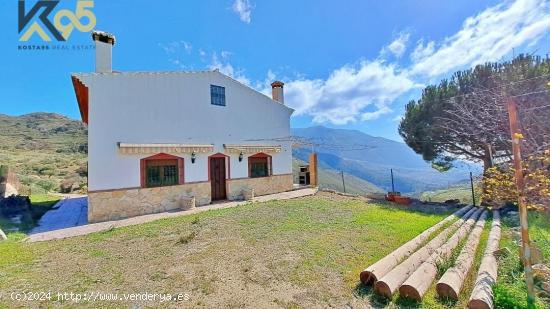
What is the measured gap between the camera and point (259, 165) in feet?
58.1

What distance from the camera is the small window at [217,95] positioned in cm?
1516

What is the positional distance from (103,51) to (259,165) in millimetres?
11089

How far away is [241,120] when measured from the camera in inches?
651

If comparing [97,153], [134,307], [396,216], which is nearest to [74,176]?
[97,153]

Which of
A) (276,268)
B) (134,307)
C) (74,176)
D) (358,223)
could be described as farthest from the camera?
(74,176)

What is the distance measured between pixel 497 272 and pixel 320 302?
12.7ft

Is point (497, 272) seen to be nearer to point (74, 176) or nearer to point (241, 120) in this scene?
point (241, 120)

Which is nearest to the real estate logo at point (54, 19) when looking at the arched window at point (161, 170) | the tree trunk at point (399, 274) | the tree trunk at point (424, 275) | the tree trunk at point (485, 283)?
the arched window at point (161, 170)

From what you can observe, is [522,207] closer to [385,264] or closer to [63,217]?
[385,264]

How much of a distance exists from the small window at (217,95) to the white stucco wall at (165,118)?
0.26 meters

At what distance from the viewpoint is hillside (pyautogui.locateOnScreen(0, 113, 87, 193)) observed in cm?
2330

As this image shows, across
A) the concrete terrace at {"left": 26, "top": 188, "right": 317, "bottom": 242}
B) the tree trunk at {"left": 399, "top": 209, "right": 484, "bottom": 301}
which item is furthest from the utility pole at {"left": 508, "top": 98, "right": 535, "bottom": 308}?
the concrete terrace at {"left": 26, "top": 188, "right": 317, "bottom": 242}

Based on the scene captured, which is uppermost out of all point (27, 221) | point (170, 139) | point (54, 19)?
point (54, 19)

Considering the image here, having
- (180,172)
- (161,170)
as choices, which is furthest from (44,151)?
(180,172)
